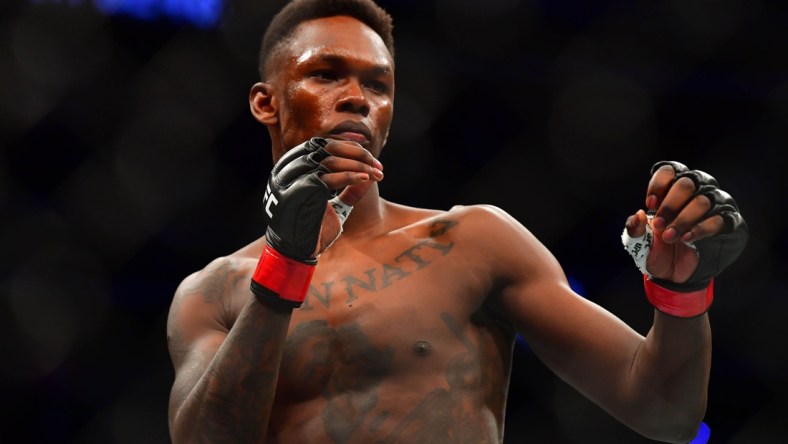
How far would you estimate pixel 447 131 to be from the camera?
2.36 meters

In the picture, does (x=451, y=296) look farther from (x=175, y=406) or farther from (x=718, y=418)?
(x=718, y=418)

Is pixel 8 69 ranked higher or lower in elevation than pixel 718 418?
higher

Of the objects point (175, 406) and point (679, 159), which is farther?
point (679, 159)

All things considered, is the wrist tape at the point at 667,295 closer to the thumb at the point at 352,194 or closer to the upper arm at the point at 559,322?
the upper arm at the point at 559,322

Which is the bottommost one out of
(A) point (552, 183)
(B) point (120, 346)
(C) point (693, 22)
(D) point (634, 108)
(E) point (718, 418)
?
(E) point (718, 418)

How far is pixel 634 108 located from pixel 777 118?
14.0 inches

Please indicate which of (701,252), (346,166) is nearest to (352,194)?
(346,166)

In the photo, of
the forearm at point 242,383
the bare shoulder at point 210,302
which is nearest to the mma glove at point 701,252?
the forearm at point 242,383

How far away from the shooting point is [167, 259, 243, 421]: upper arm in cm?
140

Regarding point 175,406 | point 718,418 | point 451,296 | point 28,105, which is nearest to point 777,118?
point 718,418

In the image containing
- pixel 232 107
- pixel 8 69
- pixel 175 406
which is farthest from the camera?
pixel 232 107

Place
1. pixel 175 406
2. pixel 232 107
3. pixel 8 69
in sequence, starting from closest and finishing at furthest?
pixel 175 406 < pixel 8 69 < pixel 232 107

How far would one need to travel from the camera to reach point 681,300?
1.13 meters

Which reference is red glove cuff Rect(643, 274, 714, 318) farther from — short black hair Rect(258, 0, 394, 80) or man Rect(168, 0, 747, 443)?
short black hair Rect(258, 0, 394, 80)
